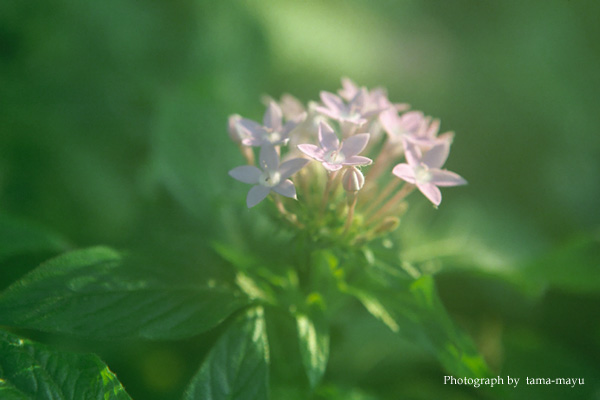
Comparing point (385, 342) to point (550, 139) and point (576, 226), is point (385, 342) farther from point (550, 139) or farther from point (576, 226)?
point (550, 139)

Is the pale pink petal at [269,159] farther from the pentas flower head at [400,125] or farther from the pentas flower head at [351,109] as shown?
the pentas flower head at [400,125]

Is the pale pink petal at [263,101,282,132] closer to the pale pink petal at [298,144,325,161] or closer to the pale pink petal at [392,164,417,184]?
the pale pink petal at [298,144,325,161]

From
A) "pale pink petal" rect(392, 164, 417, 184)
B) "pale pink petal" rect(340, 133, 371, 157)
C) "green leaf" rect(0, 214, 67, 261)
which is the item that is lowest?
"green leaf" rect(0, 214, 67, 261)

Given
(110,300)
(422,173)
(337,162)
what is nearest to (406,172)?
(422,173)

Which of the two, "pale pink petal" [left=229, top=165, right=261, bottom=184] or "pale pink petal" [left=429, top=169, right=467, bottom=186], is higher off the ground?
"pale pink petal" [left=429, top=169, right=467, bottom=186]

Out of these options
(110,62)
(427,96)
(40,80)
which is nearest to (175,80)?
(110,62)

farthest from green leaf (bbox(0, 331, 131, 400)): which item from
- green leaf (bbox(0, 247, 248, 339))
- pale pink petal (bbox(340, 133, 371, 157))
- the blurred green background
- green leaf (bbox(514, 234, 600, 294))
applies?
green leaf (bbox(514, 234, 600, 294))

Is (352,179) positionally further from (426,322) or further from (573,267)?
(573,267)
